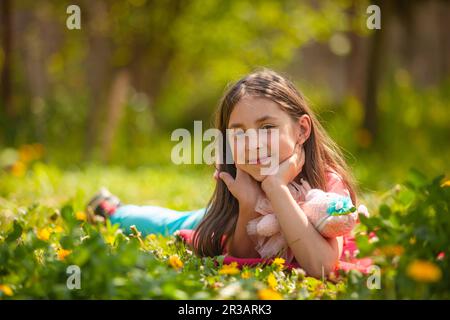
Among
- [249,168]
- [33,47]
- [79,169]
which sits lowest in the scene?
[79,169]

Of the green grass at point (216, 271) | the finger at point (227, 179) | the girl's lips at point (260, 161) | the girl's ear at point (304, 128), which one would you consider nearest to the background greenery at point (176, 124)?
the green grass at point (216, 271)

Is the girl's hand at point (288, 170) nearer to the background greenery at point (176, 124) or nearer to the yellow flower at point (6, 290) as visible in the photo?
the background greenery at point (176, 124)

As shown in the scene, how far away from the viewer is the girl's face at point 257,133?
8.67 ft

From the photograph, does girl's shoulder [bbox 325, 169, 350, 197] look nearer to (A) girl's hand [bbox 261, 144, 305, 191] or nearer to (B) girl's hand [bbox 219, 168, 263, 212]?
(A) girl's hand [bbox 261, 144, 305, 191]

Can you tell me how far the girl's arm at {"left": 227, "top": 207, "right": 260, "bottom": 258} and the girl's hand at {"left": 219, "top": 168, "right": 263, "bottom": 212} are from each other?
0.04 metres

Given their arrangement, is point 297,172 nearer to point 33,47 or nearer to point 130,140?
point 130,140

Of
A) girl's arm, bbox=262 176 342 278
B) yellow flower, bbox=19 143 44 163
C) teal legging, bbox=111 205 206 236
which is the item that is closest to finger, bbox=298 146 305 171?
girl's arm, bbox=262 176 342 278

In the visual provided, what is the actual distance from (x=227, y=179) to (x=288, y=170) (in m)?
0.27

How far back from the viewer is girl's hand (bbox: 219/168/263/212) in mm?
2707

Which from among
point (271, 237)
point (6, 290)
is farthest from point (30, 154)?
point (6, 290)

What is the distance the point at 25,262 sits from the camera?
1979mm

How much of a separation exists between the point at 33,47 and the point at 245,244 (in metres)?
9.17

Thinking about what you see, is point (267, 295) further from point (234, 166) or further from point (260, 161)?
point (234, 166)
